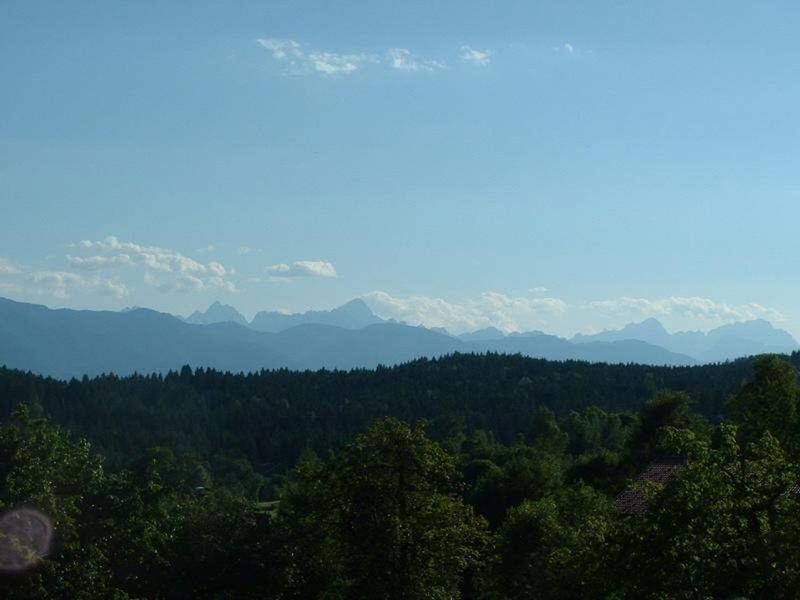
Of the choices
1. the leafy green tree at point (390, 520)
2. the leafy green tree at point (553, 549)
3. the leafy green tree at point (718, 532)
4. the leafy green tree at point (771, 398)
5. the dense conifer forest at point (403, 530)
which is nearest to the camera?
the leafy green tree at point (718, 532)

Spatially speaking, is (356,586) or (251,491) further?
(251,491)

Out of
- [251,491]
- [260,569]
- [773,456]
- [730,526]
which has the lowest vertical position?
[251,491]

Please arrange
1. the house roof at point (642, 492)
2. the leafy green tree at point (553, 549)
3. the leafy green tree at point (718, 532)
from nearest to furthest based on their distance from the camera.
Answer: the leafy green tree at point (718, 532), the leafy green tree at point (553, 549), the house roof at point (642, 492)

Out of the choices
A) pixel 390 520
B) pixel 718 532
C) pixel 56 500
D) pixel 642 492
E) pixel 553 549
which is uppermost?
pixel 718 532

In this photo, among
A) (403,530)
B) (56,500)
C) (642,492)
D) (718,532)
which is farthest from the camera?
(642,492)

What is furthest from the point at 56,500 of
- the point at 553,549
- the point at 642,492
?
the point at 642,492

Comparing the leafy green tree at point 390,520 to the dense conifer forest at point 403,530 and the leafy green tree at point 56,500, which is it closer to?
the dense conifer forest at point 403,530

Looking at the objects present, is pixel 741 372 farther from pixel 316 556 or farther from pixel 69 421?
pixel 316 556

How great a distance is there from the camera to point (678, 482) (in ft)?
72.4

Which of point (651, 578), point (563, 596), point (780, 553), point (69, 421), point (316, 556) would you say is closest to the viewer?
point (780, 553)

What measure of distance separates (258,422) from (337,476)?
530 ft

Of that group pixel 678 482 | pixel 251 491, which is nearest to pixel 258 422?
pixel 251 491

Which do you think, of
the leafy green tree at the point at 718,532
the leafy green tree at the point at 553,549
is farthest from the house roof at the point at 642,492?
the leafy green tree at the point at 718,532

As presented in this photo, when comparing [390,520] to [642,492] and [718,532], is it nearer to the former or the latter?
[718,532]
